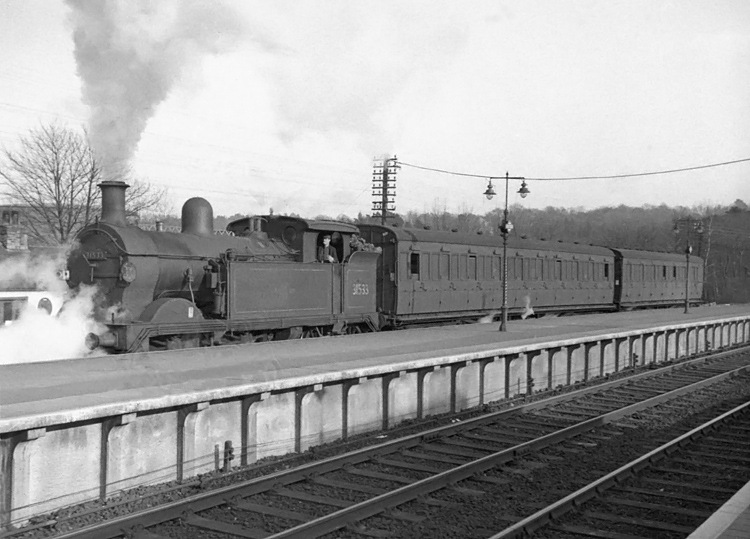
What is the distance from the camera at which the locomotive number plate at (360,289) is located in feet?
63.4

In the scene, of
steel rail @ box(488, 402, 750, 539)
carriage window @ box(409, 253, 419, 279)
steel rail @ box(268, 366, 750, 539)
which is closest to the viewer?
steel rail @ box(268, 366, 750, 539)

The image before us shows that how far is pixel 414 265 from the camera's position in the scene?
23.2 meters

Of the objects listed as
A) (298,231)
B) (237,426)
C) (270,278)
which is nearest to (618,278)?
(298,231)

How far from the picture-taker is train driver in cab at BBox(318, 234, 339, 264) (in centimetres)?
1839

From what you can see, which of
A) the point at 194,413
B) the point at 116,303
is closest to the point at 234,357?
the point at 116,303

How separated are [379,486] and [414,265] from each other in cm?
1421

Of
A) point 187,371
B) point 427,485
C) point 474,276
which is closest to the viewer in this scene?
point 427,485

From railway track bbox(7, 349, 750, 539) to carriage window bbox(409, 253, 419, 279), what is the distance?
29.1 feet

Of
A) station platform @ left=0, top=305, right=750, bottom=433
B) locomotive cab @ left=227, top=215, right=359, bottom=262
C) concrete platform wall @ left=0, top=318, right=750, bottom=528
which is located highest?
locomotive cab @ left=227, top=215, right=359, bottom=262

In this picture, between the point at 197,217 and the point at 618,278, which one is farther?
the point at 618,278

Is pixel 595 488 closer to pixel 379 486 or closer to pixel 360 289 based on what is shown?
pixel 379 486

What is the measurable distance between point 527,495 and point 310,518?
282 cm

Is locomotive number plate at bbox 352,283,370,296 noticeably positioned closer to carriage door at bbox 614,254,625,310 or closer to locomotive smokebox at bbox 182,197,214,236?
locomotive smokebox at bbox 182,197,214,236

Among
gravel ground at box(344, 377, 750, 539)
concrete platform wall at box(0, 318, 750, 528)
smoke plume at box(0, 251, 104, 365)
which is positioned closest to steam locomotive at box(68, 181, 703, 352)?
smoke plume at box(0, 251, 104, 365)
